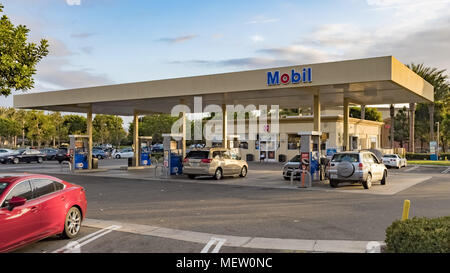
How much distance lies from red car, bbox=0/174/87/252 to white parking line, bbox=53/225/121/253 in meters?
0.27

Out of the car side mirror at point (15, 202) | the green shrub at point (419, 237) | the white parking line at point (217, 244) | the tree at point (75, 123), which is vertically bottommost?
the white parking line at point (217, 244)

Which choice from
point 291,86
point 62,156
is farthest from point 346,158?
point 62,156

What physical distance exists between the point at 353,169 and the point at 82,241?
469 inches

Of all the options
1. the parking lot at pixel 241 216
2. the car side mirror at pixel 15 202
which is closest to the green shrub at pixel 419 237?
the parking lot at pixel 241 216

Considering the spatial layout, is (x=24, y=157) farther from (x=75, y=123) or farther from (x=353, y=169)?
(x=75, y=123)

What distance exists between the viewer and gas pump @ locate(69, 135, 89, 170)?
89.9ft

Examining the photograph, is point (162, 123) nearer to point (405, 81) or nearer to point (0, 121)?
point (0, 121)

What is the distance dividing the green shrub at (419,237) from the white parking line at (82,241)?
5.31m

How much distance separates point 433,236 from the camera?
19.2 ft

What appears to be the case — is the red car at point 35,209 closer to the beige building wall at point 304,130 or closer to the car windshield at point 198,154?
the car windshield at point 198,154

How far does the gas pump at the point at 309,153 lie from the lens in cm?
1966

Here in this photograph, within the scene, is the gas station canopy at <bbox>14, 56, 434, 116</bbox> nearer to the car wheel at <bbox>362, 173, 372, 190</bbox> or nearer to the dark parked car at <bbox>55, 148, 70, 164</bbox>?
the car wheel at <bbox>362, 173, 372, 190</bbox>
